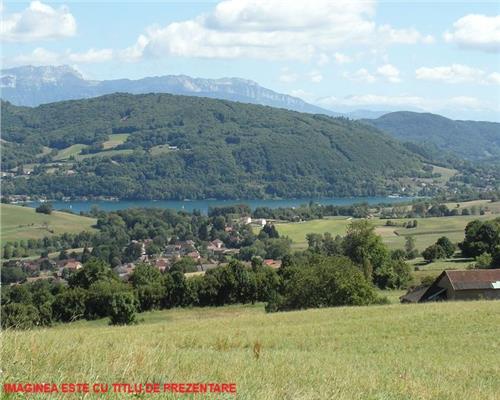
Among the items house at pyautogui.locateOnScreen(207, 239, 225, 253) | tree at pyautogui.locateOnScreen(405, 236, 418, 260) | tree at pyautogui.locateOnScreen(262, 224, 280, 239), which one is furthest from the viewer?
tree at pyautogui.locateOnScreen(262, 224, 280, 239)

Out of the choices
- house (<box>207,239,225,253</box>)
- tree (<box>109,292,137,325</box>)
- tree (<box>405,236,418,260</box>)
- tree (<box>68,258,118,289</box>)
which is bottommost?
house (<box>207,239,225,253</box>)

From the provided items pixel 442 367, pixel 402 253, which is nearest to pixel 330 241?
pixel 402 253

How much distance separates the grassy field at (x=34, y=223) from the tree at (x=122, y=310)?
67647 millimetres

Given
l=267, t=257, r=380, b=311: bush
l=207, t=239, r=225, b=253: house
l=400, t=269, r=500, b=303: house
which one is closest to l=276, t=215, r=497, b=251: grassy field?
l=207, t=239, r=225, b=253: house

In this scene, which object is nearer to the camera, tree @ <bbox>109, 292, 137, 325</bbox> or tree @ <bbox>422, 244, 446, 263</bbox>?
tree @ <bbox>109, 292, 137, 325</bbox>

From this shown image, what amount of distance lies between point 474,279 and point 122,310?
793 inches

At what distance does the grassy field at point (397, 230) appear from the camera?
8850 centimetres

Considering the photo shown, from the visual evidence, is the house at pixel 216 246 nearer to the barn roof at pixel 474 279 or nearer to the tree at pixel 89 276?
the tree at pixel 89 276

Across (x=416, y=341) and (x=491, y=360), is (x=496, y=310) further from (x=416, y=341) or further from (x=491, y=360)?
(x=491, y=360)

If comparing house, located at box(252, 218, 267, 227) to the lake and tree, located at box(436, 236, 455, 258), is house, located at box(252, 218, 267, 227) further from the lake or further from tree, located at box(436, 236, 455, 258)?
tree, located at box(436, 236, 455, 258)

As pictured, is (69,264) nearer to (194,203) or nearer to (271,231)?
(271,231)

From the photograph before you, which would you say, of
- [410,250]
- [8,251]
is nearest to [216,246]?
[8,251]

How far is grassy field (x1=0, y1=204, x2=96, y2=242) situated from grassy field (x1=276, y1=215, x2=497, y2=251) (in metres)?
35.8

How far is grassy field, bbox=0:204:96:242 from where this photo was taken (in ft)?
357
